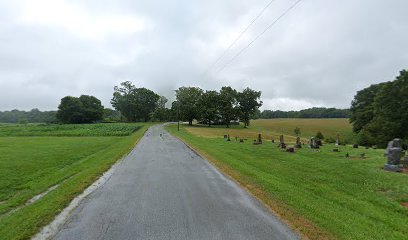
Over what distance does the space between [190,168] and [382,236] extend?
11000mm

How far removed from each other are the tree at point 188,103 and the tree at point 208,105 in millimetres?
1401

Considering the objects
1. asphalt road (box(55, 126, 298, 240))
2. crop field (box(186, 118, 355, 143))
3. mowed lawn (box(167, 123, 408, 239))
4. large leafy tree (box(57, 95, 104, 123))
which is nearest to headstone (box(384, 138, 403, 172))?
mowed lawn (box(167, 123, 408, 239))

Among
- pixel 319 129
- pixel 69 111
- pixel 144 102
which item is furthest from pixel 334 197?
pixel 144 102

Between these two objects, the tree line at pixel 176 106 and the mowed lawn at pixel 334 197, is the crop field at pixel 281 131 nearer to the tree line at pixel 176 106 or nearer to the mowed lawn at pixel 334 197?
the tree line at pixel 176 106

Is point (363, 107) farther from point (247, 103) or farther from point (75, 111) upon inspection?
point (75, 111)

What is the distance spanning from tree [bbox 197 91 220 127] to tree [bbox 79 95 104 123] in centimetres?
5090

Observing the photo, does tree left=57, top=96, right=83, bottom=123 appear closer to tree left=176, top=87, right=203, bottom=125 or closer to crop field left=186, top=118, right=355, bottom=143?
tree left=176, top=87, right=203, bottom=125

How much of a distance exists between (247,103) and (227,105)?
8.65 metres

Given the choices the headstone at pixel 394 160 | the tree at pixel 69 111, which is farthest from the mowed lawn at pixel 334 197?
the tree at pixel 69 111

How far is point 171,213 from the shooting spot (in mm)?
8359

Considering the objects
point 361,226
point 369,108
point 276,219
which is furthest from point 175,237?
point 369,108

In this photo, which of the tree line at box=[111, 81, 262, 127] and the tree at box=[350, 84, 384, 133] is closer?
the tree at box=[350, 84, 384, 133]

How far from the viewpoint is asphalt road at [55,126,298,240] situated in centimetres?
686

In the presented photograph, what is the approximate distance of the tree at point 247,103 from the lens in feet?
342
